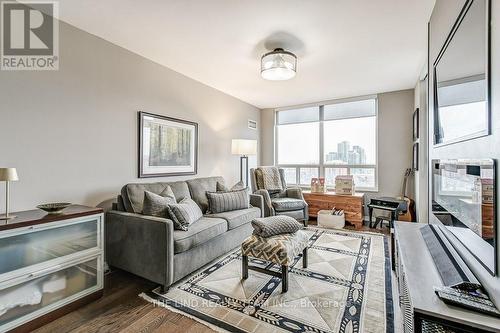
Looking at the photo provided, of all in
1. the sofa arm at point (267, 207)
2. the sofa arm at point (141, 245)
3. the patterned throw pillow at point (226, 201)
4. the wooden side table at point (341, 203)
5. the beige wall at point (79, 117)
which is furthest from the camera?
the wooden side table at point (341, 203)

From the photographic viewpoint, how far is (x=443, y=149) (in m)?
1.71

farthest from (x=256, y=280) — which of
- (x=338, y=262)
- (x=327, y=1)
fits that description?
(x=327, y=1)

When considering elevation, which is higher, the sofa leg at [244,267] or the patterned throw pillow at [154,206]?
the patterned throw pillow at [154,206]

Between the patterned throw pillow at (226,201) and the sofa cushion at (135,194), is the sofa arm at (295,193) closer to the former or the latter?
the patterned throw pillow at (226,201)

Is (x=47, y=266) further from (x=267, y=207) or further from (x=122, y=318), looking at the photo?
(x=267, y=207)

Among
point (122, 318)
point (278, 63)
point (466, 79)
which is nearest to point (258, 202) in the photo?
point (278, 63)

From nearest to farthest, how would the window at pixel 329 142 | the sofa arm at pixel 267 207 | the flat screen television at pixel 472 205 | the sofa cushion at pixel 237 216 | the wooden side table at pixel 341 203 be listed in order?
the flat screen television at pixel 472 205 → the sofa cushion at pixel 237 216 → the sofa arm at pixel 267 207 → the wooden side table at pixel 341 203 → the window at pixel 329 142

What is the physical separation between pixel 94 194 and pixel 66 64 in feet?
4.25

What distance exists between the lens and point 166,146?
3.31 m

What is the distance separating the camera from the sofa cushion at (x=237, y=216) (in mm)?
2926

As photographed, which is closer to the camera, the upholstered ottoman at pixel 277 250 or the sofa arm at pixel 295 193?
the upholstered ottoman at pixel 277 250

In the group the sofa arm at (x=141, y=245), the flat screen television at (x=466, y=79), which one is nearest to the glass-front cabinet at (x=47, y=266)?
the sofa arm at (x=141, y=245)

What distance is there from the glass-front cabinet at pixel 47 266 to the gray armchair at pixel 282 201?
245 cm

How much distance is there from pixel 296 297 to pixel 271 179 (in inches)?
105
